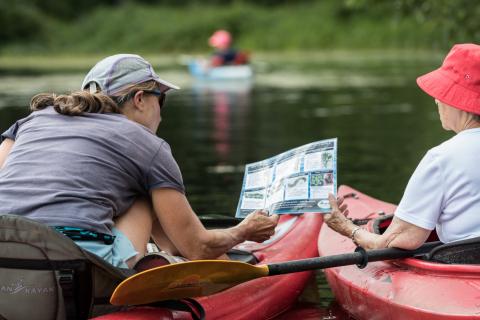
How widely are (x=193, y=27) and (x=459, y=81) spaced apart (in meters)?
43.5

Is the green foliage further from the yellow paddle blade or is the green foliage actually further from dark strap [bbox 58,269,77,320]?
dark strap [bbox 58,269,77,320]

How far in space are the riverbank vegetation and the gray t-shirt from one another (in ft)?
111

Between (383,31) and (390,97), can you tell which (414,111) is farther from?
(383,31)

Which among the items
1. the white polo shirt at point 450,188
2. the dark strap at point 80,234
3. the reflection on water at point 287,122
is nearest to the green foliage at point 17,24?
the reflection on water at point 287,122

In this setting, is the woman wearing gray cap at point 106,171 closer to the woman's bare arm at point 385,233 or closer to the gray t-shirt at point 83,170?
the gray t-shirt at point 83,170

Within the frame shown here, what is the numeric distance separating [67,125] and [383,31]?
38.2m

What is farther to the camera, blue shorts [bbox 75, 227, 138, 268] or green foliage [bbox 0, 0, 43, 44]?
green foliage [bbox 0, 0, 43, 44]

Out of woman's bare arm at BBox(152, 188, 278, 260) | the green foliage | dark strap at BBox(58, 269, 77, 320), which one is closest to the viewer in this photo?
dark strap at BBox(58, 269, 77, 320)

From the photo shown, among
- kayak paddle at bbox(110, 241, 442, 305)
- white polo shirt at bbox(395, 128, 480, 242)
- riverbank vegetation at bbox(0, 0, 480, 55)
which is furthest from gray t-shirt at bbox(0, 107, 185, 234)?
riverbank vegetation at bbox(0, 0, 480, 55)

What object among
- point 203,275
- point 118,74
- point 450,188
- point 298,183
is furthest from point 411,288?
point 118,74

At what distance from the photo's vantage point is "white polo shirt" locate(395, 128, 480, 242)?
12.3 feet

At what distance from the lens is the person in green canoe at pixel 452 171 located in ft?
12.4

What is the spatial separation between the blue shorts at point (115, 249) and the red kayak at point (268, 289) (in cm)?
22

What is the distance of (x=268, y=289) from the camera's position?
15.3 ft
